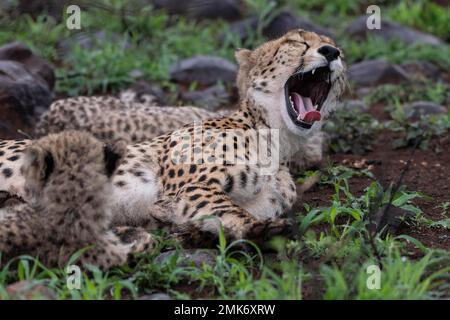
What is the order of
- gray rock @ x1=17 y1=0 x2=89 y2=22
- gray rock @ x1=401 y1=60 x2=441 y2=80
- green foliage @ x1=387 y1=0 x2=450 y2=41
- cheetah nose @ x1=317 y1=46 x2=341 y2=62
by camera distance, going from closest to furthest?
cheetah nose @ x1=317 y1=46 x2=341 y2=62
gray rock @ x1=17 y1=0 x2=89 y2=22
gray rock @ x1=401 y1=60 x2=441 y2=80
green foliage @ x1=387 y1=0 x2=450 y2=41

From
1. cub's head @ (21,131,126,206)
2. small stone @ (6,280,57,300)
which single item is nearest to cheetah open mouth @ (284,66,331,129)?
cub's head @ (21,131,126,206)

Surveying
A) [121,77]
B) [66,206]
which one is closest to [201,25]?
[121,77]

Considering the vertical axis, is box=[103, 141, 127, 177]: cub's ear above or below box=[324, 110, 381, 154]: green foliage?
above

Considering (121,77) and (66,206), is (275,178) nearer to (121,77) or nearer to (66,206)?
(66,206)

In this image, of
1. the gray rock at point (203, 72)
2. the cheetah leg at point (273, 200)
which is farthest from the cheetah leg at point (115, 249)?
the gray rock at point (203, 72)

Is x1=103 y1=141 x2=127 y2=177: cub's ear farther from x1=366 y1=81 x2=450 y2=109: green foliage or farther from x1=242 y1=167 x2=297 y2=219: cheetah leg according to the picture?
x1=366 y1=81 x2=450 y2=109: green foliage

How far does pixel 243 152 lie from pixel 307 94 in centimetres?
74

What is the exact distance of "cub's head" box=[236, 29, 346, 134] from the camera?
6008mm

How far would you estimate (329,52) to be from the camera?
236 inches

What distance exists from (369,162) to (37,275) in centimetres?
341

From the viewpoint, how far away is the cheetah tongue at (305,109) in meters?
6.00

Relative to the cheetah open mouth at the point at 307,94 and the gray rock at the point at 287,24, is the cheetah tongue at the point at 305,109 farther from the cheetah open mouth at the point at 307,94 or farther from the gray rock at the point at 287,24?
the gray rock at the point at 287,24
